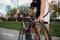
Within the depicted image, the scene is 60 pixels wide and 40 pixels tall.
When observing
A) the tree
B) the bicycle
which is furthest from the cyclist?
the tree

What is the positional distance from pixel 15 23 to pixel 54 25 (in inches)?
13.9

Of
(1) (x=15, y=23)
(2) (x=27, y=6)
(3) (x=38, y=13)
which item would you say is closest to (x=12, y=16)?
(1) (x=15, y=23)

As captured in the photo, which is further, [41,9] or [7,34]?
[7,34]

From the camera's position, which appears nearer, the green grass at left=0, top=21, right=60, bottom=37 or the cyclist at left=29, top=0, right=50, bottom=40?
the cyclist at left=29, top=0, right=50, bottom=40

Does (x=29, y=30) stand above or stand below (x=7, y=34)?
above

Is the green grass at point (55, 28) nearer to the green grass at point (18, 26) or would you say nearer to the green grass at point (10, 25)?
the green grass at point (18, 26)

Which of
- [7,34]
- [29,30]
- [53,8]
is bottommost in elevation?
[7,34]

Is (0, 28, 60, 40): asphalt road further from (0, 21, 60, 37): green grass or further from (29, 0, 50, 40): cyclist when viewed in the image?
(29, 0, 50, 40): cyclist

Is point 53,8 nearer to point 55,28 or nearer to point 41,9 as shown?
point 55,28

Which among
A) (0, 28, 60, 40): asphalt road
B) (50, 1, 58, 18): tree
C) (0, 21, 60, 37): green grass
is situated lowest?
(0, 28, 60, 40): asphalt road

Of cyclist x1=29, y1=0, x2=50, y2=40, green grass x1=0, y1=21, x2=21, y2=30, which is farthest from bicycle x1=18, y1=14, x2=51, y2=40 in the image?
green grass x1=0, y1=21, x2=21, y2=30

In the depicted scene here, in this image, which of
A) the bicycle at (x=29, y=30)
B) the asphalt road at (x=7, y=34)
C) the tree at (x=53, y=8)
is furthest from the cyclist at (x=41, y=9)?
the asphalt road at (x=7, y=34)

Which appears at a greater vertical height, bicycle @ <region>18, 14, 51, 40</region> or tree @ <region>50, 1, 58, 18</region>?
tree @ <region>50, 1, 58, 18</region>

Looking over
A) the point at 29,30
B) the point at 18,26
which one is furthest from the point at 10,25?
the point at 29,30
